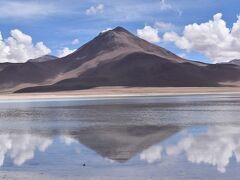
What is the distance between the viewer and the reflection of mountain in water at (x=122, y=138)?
17625 mm

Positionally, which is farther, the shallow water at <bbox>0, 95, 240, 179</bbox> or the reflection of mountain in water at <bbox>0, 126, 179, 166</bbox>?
the reflection of mountain in water at <bbox>0, 126, 179, 166</bbox>

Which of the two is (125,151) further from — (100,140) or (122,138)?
(122,138)

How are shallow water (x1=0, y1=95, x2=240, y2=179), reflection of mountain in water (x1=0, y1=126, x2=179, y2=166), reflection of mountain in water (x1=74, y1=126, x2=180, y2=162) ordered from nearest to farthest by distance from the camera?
1. shallow water (x1=0, y1=95, x2=240, y2=179)
2. reflection of mountain in water (x1=0, y1=126, x2=179, y2=166)
3. reflection of mountain in water (x1=74, y1=126, x2=180, y2=162)

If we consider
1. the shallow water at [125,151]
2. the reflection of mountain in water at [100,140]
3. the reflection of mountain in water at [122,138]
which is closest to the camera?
the shallow water at [125,151]

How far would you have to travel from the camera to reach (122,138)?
2209cm

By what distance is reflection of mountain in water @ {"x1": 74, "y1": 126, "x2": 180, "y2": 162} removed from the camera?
17625 millimetres

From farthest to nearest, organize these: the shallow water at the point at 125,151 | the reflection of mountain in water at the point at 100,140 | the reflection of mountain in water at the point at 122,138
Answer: the reflection of mountain in water at the point at 122,138, the reflection of mountain in water at the point at 100,140, the shallow water at the point at 125,151

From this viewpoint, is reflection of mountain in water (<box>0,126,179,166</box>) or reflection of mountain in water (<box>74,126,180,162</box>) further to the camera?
reflection of mountain in water (<box>74,126,180,162</box>)

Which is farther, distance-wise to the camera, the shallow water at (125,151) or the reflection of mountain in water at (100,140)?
the reflection of mountain in water at (100,140)

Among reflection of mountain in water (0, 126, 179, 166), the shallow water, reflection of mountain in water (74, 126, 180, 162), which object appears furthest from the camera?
reflection of mountain in water (74, 126, 180, 162)

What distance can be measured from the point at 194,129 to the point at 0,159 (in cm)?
1234

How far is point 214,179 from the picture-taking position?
12359mm

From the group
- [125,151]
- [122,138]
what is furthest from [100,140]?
[125,151]

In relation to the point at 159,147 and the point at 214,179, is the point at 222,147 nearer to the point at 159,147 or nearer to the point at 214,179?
the point at 159,147
